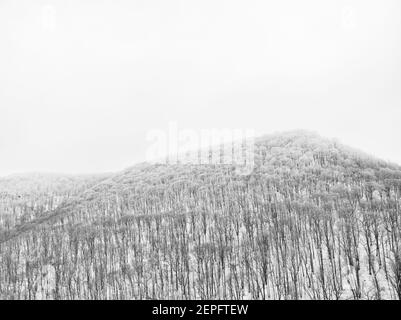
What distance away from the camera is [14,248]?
20.2m

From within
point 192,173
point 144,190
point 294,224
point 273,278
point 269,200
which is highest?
point 192,173

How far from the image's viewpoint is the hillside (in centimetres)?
1226

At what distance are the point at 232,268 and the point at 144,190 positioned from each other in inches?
686

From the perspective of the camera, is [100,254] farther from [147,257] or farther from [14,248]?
[14,248]

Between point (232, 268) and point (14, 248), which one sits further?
point (14, 248)

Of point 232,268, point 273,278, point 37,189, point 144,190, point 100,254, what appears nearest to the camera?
point 273,278

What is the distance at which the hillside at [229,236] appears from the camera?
40.2ft

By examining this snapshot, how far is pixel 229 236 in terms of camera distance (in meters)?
16.4

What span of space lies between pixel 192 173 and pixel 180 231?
14.4 m
